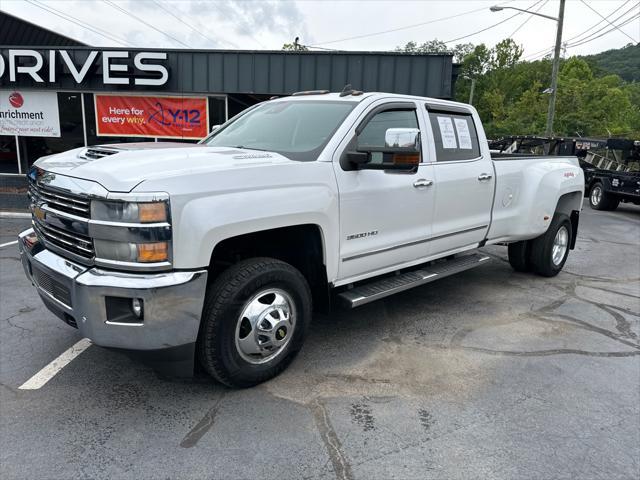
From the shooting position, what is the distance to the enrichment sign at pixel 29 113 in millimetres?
13070

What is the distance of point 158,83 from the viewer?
40.0ft

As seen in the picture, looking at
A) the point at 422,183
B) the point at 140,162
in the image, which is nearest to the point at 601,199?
the point at 422,183

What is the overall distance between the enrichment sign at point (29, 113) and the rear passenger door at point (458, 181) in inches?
464

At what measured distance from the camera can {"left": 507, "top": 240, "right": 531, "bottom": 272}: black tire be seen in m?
6.56

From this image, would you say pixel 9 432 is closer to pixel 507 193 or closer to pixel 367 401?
pixel 367 401

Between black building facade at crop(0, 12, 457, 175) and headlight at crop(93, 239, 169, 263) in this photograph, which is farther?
black building facade at crop(0, 12, 457, 175)

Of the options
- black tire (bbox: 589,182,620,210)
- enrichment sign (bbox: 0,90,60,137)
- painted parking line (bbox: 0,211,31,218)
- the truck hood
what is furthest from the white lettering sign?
black tire (bbox: 589,182,620,210)

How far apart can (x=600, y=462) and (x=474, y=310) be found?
254 centimetres

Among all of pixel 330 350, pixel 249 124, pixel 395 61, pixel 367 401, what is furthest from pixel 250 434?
pixel 395 61

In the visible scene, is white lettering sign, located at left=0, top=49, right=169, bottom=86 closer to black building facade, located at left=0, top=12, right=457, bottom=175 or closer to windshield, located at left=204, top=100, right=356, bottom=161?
black building facade, located at left=0, top=12, right=457, bottom=175

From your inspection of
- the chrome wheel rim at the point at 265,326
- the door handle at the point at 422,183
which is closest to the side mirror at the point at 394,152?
the door handle at the point at 422,183

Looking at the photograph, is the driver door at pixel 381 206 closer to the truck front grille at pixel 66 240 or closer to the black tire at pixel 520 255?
the truck front grille at pixel 66 240

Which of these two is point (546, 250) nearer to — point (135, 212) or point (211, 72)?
point (135, 212)

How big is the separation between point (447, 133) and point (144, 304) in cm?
336
